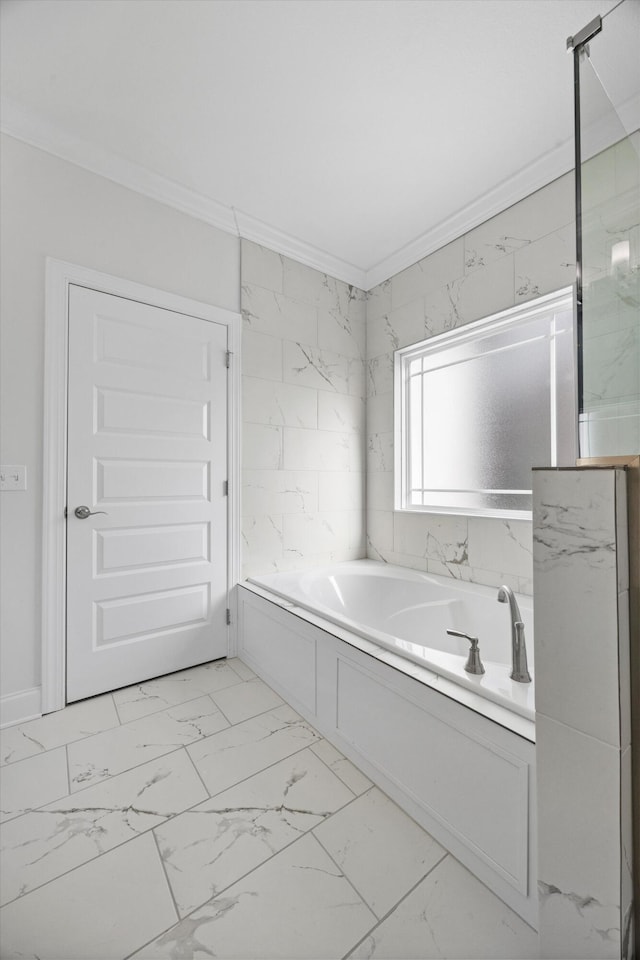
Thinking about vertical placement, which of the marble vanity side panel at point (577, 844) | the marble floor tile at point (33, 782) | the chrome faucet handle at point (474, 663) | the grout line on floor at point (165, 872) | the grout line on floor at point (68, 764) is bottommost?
the grout line on floor at point (165, 872)

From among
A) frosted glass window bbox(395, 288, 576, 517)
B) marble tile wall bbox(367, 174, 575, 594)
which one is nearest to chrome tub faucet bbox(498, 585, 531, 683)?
marble tile wall bbox(367, 174, 575, 594)

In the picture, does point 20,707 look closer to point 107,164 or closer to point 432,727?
point 432,727

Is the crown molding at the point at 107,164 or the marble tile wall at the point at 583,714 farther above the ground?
the crown molding at the point at 107,164

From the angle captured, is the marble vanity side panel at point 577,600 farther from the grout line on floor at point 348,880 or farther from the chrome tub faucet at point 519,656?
the grout line on floor at point 348,880

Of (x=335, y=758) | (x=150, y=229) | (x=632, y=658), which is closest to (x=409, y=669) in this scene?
(x=335, y=758)

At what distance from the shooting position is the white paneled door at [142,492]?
1932mm

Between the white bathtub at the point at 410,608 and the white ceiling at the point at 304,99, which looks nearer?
the white ceiling at the point at 304,99

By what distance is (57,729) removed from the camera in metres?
1.72

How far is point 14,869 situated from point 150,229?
8.46ft

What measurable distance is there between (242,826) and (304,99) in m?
2.65

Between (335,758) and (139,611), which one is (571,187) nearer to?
(335,758)

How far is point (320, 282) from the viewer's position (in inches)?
111

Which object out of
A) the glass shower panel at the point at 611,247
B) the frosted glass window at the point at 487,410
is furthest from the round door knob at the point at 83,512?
the glass shower panel at the point at 611,247

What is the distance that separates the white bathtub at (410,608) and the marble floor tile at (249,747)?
0.47 meters
